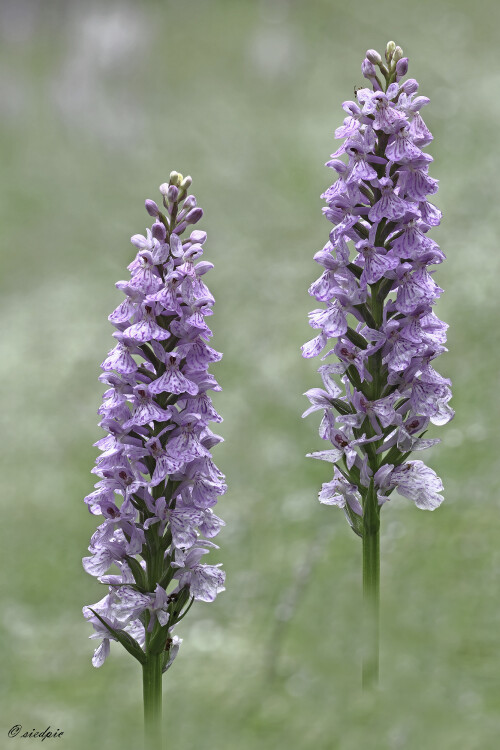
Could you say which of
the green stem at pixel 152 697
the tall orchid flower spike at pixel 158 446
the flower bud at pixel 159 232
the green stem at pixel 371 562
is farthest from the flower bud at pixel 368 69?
the green stem at pixel 152 697

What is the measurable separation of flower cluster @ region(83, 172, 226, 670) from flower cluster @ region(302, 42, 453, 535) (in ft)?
2.90

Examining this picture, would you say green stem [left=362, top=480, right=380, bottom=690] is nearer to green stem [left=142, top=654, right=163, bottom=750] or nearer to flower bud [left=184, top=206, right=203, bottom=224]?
green stem [left=142, top=654, right=163, bottom=750]

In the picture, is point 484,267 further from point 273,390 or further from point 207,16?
point 207,16

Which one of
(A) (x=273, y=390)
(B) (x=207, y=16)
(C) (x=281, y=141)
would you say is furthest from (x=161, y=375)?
(B) (x=207, y=16)

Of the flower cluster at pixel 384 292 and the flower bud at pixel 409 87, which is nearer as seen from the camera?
the flower cluster at pixel 384 292

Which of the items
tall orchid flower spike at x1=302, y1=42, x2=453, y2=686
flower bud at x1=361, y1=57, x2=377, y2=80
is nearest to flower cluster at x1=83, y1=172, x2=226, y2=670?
tall orchid flower spike at x1=302, y1=42, x2=453, y2=686

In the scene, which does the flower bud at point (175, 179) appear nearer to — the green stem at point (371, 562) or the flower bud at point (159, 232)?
the flower bud at point (159, 232)

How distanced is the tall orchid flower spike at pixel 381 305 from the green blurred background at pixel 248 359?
968 mm

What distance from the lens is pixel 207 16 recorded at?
16688mm

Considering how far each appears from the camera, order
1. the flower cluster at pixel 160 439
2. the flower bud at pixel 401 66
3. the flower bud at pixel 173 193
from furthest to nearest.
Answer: the flower bud at pixel 401 66, the flower bud at pixel 173 193, the flower cluster at pixel 160 439

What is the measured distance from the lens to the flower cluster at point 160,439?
4777 mm

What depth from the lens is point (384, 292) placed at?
532cm

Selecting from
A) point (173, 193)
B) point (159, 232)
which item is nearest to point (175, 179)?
point (173, 193)

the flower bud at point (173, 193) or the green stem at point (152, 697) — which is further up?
the flower bud at point (173, 193)
